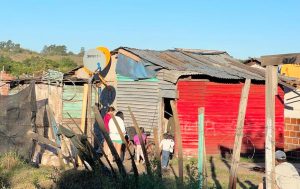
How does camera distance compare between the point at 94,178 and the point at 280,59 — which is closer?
the point at 280,59

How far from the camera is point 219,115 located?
15.4 meters

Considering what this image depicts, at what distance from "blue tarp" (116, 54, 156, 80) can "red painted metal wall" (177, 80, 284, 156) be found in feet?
4.00

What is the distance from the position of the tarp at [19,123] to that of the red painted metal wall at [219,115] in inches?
201

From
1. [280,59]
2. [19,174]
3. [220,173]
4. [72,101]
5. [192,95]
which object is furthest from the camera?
[72,101]

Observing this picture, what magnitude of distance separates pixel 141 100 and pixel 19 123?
5136 mm

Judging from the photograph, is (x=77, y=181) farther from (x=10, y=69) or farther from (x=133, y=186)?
(x=10, y=69)

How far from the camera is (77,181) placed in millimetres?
8227

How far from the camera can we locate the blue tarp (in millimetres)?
15284

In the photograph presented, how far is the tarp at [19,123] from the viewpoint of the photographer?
36.8 ft

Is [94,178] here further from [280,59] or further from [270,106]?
[280,59]

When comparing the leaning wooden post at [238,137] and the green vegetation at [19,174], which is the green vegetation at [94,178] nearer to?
the green vegetation at [19,174]

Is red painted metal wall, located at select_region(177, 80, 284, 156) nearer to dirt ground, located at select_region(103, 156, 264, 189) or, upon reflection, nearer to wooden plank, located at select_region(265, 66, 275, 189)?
dirt ground, located at select_region(103, 156, 264, 189)

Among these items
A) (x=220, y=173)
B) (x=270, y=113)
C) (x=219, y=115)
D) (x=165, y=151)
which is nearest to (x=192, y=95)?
(x=219, y=115)

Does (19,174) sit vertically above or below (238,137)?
below
